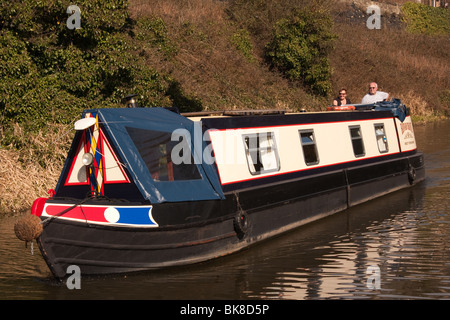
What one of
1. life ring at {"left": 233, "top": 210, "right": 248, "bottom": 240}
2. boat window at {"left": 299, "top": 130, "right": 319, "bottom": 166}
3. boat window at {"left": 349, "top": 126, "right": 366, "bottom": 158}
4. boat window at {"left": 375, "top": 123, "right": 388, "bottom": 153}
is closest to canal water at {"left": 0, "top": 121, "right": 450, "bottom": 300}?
life ring at {"left": 233, "top": 210, "right": 248, "bottom": 240}

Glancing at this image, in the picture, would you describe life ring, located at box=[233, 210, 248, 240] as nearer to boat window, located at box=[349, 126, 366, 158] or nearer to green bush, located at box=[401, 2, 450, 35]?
boat window, located at box=[349, 126, 366, 158]

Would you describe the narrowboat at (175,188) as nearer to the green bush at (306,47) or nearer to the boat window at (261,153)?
the boat window at (261,153)

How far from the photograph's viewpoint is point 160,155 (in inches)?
335

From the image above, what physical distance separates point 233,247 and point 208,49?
Answer: 1991 cm

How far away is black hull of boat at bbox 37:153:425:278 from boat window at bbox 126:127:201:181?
49cm

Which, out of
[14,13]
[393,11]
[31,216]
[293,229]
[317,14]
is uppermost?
[393,11]

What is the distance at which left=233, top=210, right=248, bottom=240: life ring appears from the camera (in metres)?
9.04

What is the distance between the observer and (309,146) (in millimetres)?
11523

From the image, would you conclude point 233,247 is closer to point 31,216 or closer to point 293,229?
point 293,229

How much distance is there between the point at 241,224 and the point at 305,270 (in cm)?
118

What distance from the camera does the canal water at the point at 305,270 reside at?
752 centimetres

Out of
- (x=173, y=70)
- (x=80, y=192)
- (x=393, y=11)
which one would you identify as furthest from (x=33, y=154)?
(x=393, y=11)

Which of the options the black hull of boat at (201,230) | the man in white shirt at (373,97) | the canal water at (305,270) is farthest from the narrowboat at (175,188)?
the man in white shirt at (373,97)

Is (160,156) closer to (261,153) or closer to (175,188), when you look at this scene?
(175,188)
